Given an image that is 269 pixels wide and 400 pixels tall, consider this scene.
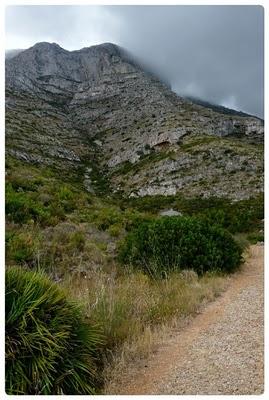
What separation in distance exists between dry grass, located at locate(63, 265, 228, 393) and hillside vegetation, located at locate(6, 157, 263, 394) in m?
0.02

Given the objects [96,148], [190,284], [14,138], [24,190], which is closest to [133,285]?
[190,284]

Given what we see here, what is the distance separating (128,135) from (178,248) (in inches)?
2258

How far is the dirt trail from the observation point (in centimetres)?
410

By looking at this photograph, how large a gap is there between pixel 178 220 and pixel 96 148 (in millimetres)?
55493

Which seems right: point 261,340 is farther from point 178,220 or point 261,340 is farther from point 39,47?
point 39,47

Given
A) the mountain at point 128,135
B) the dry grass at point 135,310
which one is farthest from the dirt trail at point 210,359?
the mountain at point 128,135

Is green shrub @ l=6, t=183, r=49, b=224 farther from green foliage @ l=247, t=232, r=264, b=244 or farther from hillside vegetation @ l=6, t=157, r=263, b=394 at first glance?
green foliage @ l=247, t=232, r=264, b=244

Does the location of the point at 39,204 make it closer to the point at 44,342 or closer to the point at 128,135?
the point at 44,342

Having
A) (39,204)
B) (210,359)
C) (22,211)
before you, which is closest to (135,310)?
(210,359)

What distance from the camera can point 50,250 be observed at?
34.7 ft

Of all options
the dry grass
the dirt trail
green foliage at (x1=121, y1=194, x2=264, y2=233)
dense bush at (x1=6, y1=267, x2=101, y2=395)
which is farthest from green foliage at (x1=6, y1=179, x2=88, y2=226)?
green foliage at (x1=121, y1=194, x2=264, y2=233)

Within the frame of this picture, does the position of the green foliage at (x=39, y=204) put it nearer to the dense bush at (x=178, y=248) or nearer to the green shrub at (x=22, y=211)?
the green shrub at (x=22, y=211)

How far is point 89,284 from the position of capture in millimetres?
7238

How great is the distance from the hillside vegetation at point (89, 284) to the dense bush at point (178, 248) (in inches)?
1.0
